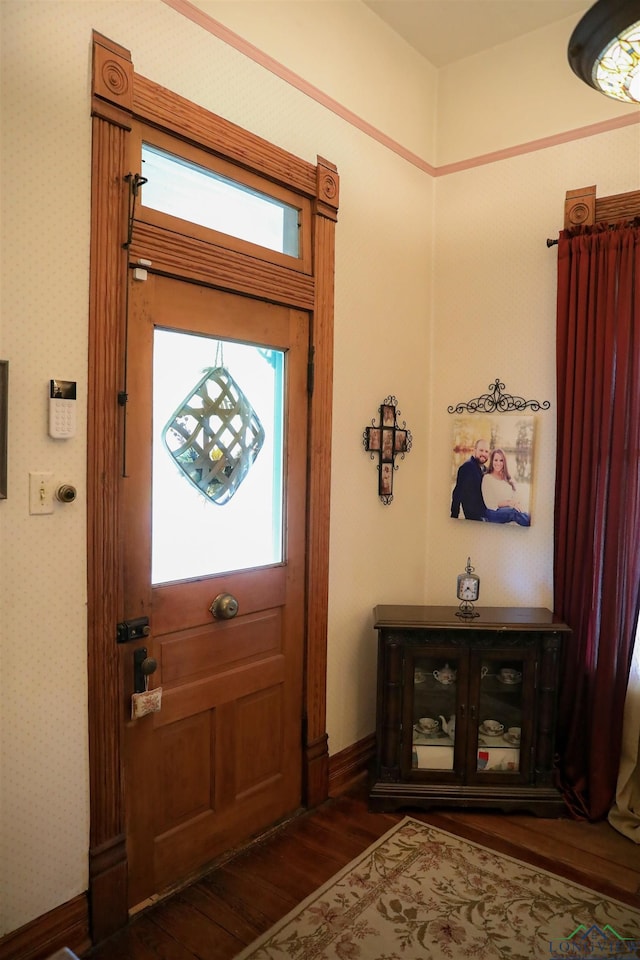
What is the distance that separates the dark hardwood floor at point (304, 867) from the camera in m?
2.06

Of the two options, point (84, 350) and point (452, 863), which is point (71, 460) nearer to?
point (84, 350)

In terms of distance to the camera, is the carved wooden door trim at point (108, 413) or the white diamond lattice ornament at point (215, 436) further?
the white diamond lattice ornament at point (215, 436)

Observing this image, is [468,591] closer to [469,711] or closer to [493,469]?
[469,711]

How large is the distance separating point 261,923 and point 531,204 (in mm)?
3189

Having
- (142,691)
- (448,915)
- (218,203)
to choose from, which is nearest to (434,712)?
(448,915)

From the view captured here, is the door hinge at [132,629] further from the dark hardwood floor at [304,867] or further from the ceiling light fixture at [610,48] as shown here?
the ceiling light fixture at [610,48]

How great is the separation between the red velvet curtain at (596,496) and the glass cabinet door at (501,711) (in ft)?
0.86

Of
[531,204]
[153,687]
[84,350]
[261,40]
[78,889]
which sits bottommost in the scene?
[78,889]

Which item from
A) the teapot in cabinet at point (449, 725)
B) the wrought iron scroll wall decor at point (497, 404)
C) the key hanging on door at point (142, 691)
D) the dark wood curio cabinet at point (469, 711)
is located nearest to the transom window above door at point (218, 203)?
the wrought iron scroll wall decor at point (497, 404)

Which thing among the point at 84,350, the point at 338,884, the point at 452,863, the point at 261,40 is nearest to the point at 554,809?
the point at 452,863

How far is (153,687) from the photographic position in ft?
7.24

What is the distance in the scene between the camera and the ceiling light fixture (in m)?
1.48

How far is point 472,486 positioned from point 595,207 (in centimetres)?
140

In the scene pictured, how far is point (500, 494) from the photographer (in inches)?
128
